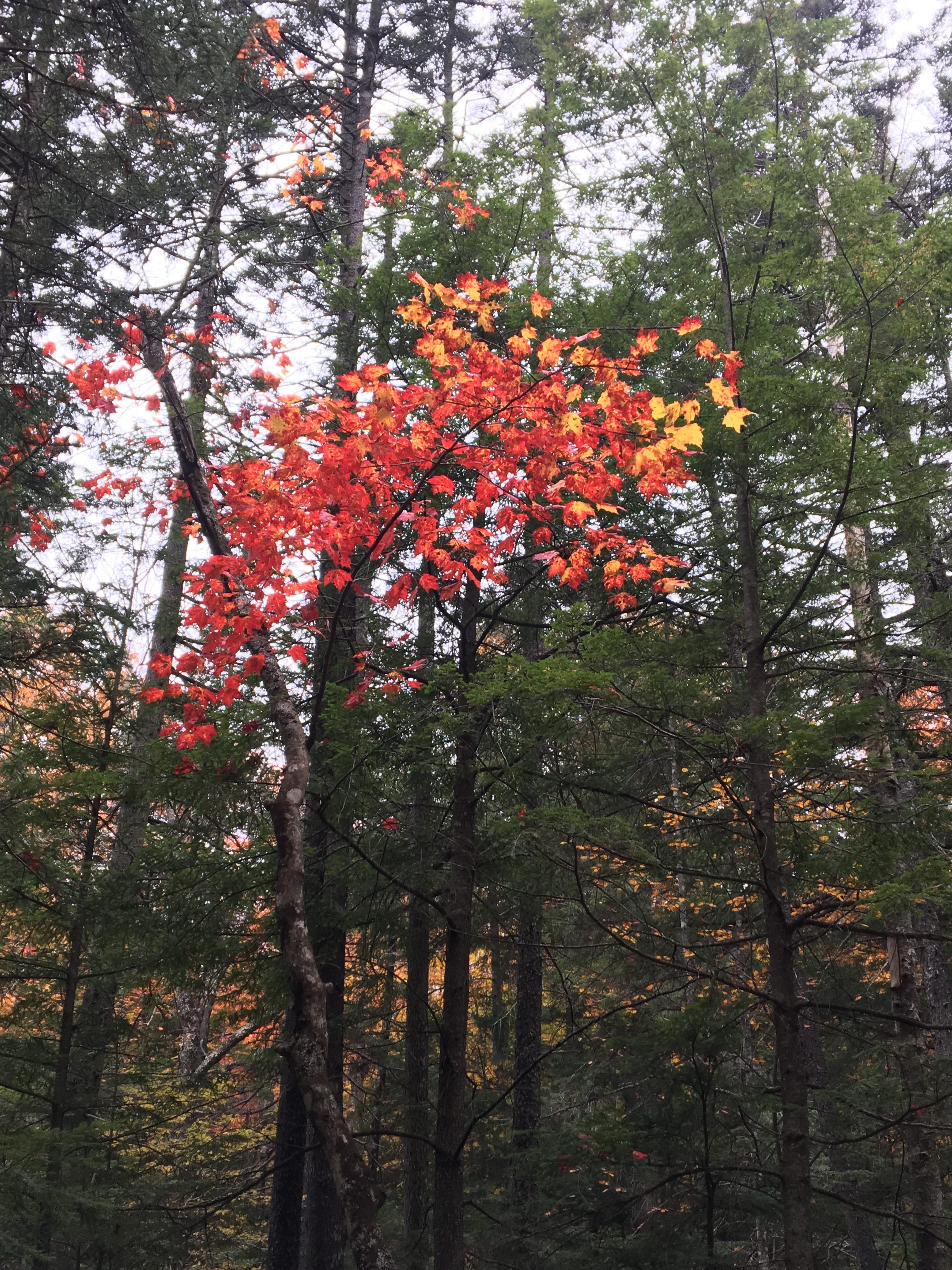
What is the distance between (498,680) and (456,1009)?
3.13 metres

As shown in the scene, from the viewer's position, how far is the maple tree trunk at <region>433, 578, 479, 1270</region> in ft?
20.7

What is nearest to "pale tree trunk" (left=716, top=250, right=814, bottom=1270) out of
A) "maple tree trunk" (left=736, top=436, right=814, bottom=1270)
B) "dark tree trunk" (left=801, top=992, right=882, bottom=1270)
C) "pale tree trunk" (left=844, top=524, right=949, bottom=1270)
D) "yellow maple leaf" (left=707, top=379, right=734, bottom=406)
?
"maple tree trunk" (left=736, top=436, right=814, bottom=1270)

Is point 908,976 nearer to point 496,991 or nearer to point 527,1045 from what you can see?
point 527,1045

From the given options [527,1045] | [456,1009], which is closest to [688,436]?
[456,1009]

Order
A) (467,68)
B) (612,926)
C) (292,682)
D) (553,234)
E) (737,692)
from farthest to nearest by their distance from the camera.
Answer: (467,68), (553,234), (292,682), (737,692), (612,926)

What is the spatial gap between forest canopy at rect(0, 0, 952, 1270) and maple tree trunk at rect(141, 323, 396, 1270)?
2 centimetres

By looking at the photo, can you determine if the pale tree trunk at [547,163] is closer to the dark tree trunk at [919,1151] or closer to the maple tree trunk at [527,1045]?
the maple tree trunk at [527,1045]

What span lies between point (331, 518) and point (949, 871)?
5.30m

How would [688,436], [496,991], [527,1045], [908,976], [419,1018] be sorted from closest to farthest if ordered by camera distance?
1. [688,436]
2. [908,976]
3. [419,1018]
4. [527,1045]
5. [496,991]

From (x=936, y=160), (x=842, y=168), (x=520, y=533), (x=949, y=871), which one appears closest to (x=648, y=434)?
(x=520, y=533)

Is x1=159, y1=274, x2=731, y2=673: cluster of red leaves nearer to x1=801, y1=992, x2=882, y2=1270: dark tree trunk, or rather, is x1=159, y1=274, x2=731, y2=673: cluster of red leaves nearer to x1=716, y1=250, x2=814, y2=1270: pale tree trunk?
x1=716, y1=250, x2=814, y2=1270: pale tree trunk

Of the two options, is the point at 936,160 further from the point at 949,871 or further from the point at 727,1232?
the point at 727,1232

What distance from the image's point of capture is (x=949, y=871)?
4.66 meters

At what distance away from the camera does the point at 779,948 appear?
5535mm
